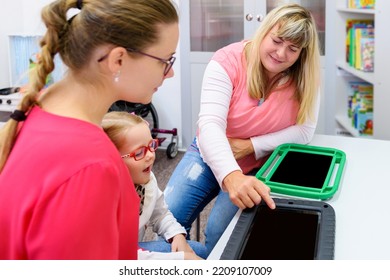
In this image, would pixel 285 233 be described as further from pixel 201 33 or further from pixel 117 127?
pixel 201 33

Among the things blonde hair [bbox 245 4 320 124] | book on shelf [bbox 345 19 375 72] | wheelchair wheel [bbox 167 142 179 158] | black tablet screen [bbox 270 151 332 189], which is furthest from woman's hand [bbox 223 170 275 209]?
wheelchair wheel [bbox 167 142 179 158]

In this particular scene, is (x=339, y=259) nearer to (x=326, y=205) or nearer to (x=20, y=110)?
(x=326, y=205)

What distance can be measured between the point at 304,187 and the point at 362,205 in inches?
6.1

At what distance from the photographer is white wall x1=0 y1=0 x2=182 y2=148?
3.91 metres

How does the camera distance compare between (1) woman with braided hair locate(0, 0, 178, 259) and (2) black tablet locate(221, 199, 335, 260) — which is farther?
(2) black tablet locate(221, 199, 335, 260)

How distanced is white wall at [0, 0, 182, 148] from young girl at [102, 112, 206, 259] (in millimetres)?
2491

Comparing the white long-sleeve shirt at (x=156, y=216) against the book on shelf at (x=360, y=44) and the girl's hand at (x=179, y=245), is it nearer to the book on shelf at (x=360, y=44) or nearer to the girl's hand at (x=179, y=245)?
the girl's hand at (x=179, y=245)

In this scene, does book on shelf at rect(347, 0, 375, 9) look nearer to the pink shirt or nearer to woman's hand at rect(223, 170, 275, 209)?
the pink shirt

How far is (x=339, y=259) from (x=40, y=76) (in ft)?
2.27

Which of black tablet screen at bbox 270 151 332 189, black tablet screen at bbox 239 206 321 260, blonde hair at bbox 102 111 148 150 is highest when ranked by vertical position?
blonde hair at bbox 102 111 148 150

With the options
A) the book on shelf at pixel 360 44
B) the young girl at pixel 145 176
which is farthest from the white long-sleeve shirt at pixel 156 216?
the book on shelf at pixel 360 44

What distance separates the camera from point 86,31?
2.91ft

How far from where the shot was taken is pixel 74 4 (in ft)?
2.99

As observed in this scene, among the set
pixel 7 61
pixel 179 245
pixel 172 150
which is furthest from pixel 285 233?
pixel 7 61
